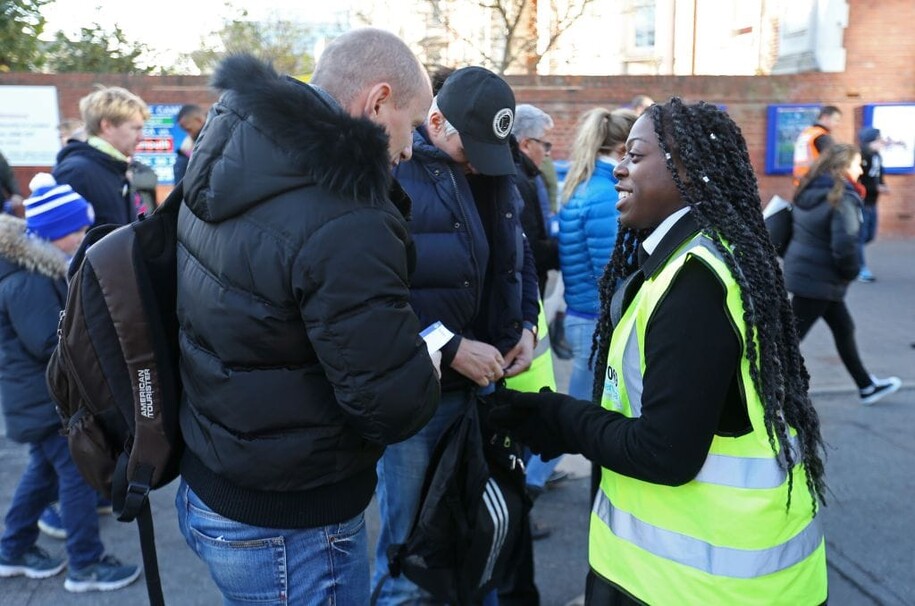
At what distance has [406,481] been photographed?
270 cm

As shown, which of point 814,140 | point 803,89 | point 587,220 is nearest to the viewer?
point 587,220

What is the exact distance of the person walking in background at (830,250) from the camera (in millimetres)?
5270

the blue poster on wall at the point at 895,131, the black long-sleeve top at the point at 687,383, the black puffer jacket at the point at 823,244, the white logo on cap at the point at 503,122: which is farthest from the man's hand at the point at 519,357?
the blue poster on wall at the point at 895,131

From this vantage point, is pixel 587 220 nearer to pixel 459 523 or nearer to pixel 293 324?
pixel 459 523

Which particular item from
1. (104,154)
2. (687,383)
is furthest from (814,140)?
(687,383)

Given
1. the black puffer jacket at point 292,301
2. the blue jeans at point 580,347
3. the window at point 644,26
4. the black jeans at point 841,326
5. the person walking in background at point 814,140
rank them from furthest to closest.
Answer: the window at point 644,26 → the person walking in background at point 814,140 → the black jeans at point 841,326 → the blue jeans at point 580,347 → the black puffer jacket at point 292,301

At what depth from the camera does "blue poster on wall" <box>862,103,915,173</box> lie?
13477 mm

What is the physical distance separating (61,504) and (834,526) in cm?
344

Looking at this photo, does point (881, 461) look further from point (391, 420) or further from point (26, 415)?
point (26, 415)

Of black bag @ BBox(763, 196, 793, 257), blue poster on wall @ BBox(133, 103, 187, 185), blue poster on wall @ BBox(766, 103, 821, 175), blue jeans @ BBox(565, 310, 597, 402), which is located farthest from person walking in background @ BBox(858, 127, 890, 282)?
blue poster on wall @ BBox(133, 103, 187, 185)

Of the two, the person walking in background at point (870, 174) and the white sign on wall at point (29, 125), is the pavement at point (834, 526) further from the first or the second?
the white sign on wall at point (29, 125)

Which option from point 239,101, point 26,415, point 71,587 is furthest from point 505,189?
point 71,587

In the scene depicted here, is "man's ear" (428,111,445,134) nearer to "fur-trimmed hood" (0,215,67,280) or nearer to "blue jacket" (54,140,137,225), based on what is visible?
"fur-trimmed hood" (0,215,67,280)

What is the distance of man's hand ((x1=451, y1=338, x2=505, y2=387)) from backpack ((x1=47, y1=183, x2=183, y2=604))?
37.4 inches
